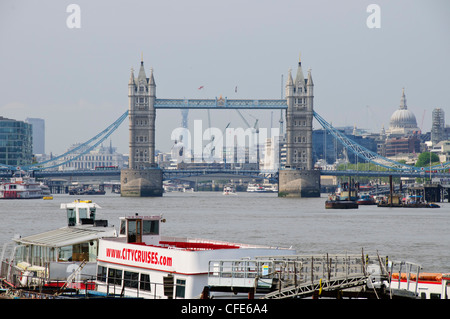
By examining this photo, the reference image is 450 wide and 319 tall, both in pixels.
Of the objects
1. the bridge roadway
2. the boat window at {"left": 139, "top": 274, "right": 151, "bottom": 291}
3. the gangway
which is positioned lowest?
the boat window at {"left": 139, "top": 274, "right": 151, "bottom": 291}

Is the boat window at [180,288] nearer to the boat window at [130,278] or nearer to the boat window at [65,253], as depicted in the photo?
the boat window at [130,278]

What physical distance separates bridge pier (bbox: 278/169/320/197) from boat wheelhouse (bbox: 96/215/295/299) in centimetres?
12295

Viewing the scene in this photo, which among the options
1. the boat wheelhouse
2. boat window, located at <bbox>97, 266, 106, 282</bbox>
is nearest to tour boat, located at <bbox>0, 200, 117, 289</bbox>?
boat window, located at <bbox>97, 266, 106, 282</bbox>

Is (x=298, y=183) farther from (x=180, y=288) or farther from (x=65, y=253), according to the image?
(x=180, y=288)

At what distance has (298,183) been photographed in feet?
477

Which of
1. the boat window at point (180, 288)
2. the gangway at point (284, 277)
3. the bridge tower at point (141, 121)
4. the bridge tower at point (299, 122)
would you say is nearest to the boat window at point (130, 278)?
the boat window at point (180, 288)

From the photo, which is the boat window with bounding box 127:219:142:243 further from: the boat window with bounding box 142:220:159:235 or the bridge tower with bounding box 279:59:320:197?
the bridge tower with bounding box 279:59:320:197

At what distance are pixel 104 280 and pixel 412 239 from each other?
105 ft

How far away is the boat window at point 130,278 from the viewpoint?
20234 mm

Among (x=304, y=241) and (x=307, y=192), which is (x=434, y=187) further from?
(x=304, y=241)

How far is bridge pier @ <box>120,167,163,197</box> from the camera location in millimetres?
145750

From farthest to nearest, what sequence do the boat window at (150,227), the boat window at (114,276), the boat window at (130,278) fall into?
the boat window at (150,227) → the boat window at (114,276) → the boat window at (130,278)
